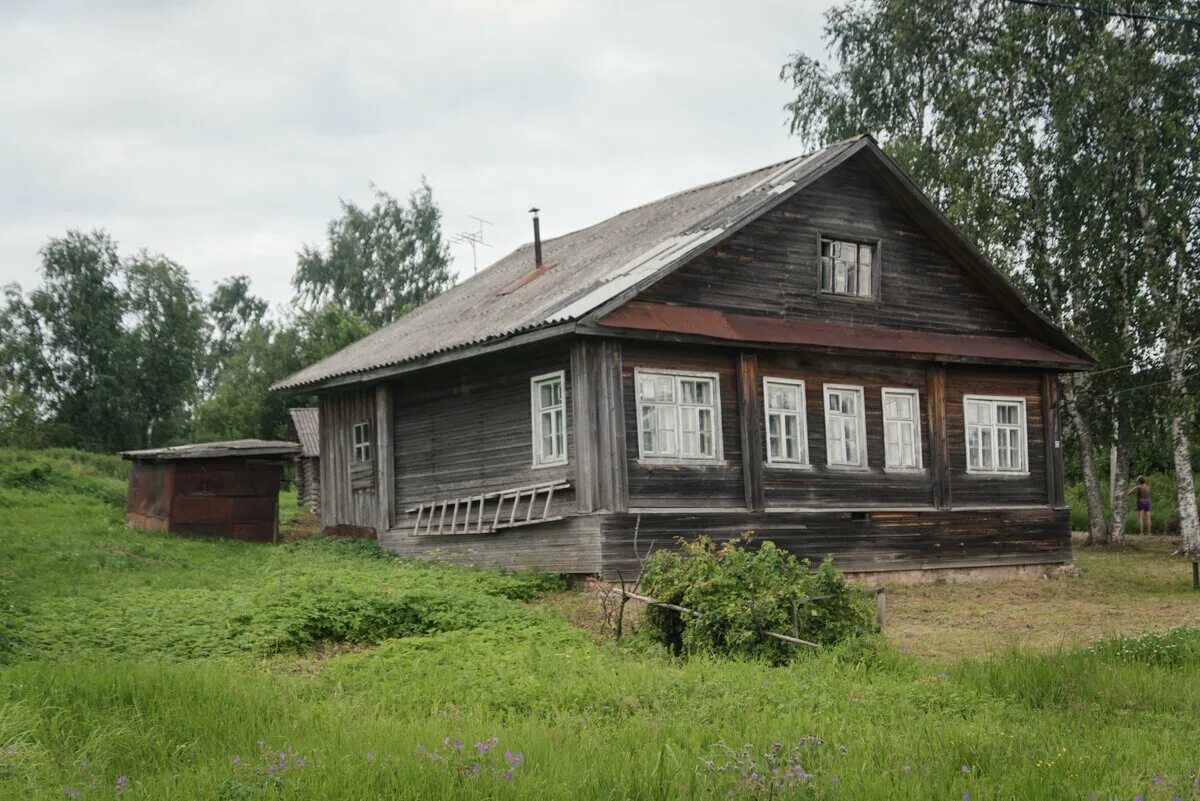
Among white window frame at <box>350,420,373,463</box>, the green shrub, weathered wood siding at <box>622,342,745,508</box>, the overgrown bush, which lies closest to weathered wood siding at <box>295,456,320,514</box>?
white window frame at <box>350,420,373,463</box>

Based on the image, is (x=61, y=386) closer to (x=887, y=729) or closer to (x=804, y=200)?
(x=804, y=200)

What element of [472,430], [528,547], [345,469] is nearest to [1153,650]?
[528,547]

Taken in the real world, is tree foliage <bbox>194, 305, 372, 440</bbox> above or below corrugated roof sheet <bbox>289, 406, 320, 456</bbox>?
above

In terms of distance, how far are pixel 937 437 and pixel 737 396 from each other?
13.2 ft

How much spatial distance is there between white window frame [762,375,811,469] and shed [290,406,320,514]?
18990 millimetres

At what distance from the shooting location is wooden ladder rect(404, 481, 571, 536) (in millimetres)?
17578

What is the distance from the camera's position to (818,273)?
766 inches

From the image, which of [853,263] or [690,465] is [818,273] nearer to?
[853,263]

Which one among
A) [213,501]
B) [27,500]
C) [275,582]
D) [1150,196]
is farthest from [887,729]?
[27,500]

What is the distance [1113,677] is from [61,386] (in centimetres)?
5105

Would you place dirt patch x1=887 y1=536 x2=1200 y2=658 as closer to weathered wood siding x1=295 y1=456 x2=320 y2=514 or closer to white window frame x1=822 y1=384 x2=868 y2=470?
white window frame x1=822 y1=384 x2=868 y2=470

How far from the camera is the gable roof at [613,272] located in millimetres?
17344

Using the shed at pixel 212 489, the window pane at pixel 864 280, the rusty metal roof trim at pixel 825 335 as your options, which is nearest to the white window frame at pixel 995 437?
the rusty metal roof trim at pixel 825 335

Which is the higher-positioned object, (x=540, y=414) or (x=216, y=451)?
(x=540, y=414)
